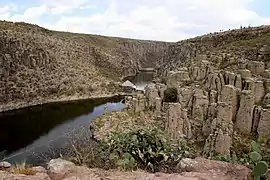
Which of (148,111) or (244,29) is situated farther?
(244,29)

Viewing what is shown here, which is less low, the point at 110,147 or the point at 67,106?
the point at 110,147

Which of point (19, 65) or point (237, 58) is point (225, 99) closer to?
point (237, 58)

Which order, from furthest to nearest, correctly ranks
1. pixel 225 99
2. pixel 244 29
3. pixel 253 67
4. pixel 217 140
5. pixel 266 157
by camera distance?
pixel 244 29, pixel 253 67, pixel 225 99, pixel 217 140, pixel 266 157

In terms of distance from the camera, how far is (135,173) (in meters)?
6.48

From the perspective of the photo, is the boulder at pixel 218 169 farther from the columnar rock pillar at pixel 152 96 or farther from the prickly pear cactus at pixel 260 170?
the columnar rock pillar at pixel 152 96

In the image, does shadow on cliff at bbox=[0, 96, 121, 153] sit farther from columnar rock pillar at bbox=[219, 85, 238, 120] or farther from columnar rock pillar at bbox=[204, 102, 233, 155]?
columnar rock pillar at bbox=[219, 85, 238, 120]

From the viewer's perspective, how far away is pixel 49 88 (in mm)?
60219

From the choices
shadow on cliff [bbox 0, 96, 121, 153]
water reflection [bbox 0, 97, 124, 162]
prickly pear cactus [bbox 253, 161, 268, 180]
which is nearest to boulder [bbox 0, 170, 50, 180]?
prickly pear cactus [bbox 253, 161, 268, 180]

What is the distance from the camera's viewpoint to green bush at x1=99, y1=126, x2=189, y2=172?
7130mm

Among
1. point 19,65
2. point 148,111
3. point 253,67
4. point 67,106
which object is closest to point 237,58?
point 253,67

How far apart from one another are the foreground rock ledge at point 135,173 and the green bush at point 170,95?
81.3 ft

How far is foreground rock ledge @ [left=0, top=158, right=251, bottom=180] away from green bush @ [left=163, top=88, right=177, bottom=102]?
24.8 metres

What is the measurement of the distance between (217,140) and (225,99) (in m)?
5.65

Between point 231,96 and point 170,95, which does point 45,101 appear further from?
point 231,96
